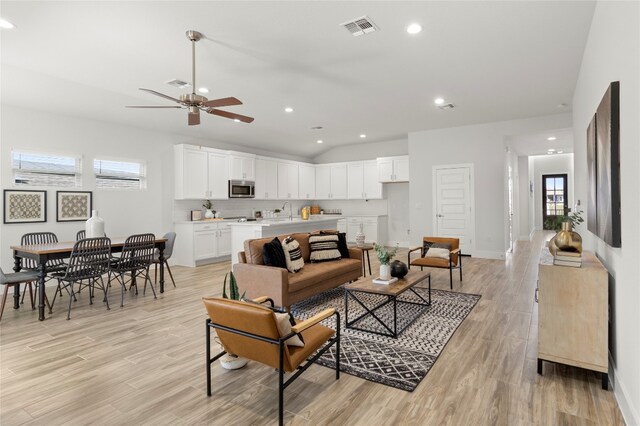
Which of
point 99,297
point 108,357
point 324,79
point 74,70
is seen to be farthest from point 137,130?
point 108,357

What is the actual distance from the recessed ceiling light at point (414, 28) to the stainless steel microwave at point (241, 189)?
5.93m

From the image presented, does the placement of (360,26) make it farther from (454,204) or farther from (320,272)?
(454,204)

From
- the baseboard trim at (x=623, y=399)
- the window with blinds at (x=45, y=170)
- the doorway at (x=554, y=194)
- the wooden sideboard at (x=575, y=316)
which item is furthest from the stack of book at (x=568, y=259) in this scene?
the doorway at (x=554, y=194)

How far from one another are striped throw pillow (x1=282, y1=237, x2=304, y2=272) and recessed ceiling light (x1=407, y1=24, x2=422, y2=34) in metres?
2.72

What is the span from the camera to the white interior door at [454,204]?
311 inches

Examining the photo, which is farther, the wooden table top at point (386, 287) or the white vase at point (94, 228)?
the white vase at point (94, 228)

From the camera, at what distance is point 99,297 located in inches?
199

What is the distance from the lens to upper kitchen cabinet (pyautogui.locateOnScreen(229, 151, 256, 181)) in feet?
27.8

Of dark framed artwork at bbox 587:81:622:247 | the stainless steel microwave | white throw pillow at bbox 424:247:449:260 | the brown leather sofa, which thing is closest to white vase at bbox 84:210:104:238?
the brown leather sofa

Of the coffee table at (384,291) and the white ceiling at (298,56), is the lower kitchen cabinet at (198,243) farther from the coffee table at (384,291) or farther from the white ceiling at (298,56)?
the coffee table at (384,291)

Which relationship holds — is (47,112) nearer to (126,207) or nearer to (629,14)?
(126,207)

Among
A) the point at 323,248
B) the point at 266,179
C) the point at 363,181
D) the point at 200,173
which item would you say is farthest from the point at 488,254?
the point at 200,173

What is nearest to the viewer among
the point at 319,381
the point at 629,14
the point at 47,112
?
the point at 629,14

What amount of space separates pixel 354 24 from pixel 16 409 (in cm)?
403
